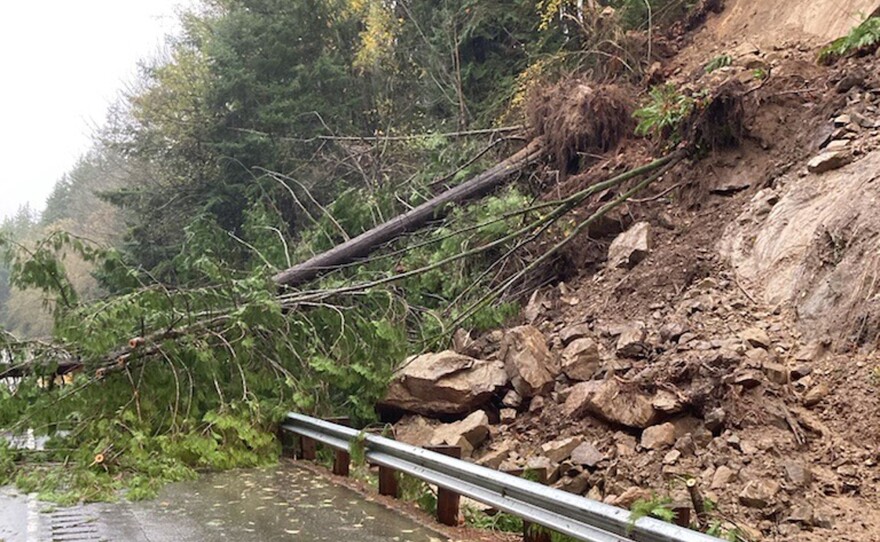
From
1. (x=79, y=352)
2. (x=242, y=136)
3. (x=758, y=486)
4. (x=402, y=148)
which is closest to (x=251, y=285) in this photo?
(x=79, y=352)

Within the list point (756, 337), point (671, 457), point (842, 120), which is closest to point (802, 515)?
point (671, 457)

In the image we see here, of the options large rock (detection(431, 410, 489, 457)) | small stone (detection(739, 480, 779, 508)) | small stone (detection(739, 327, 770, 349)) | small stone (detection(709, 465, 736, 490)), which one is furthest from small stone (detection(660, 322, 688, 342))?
small stone (detection(739, 480, 779, 508))

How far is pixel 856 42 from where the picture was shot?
9.56 meters

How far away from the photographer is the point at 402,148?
17.8m

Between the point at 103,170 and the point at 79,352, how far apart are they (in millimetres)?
39912

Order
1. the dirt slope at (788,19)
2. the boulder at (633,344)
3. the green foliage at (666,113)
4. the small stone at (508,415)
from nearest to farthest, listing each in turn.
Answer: the boulder at (633,344)
the small stone at (508,415)
the green foliage at (666,113)
the dirt slope at (788,19)

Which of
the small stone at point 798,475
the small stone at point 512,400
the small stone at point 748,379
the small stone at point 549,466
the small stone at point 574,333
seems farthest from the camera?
the small stone at point 574,333

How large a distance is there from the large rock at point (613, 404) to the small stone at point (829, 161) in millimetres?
3466

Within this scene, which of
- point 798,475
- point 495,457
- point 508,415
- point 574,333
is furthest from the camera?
point 574,333

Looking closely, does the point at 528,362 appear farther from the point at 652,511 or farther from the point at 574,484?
the point at 652,511

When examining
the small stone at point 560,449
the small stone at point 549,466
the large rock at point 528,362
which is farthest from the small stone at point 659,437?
the large rock at point 528,362

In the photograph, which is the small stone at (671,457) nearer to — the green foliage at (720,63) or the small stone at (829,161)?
the small stone at (829,161)

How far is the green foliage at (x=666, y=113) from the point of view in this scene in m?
9.98

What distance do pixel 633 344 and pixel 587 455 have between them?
1703 millimetres
